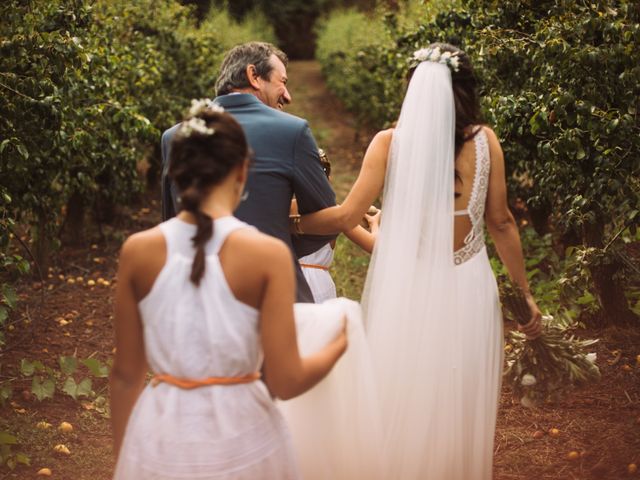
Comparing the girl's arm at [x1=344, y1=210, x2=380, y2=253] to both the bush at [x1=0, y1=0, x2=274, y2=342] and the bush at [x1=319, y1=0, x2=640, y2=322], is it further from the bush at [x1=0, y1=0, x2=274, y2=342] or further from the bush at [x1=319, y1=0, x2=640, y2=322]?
the bush at [x1=0, y1=0, x2=274, y2=342]

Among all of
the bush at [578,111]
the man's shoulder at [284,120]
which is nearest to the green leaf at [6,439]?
the man's shoulder at [284,120]

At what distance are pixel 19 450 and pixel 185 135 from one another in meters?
3.05

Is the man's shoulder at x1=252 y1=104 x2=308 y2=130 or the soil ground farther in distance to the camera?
the soil ground

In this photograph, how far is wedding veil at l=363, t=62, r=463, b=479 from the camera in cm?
340

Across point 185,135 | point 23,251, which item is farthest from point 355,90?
point 185,135

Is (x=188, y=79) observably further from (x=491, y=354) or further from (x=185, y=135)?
(x=185, y=135)

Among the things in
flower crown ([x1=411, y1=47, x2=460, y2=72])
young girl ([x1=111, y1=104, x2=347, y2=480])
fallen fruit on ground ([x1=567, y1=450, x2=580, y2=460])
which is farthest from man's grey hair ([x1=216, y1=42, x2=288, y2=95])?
fallen fruit on ground ([x1=567, y1=450, x2=580, y2=460])

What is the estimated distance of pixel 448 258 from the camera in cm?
347

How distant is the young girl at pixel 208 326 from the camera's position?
7.34ft

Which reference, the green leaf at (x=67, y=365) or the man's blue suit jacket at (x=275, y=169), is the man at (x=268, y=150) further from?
the green leaf at (x=67, y=365)

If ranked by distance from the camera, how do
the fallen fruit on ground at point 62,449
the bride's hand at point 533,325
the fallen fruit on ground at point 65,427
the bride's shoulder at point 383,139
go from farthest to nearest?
the fallen fruit on ground at point 65,427, the fallen fruit on ground at point 62,449, the bride's hand at point 533,325, the bride's shoulder at point 383,139

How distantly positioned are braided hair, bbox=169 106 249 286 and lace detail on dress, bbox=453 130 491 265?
1.40 m

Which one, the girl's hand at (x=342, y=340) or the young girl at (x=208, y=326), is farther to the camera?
the girl's hand at (x=342, y=340)

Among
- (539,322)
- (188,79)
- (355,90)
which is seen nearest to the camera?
(539,322)
